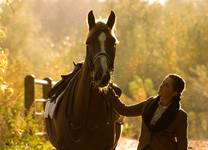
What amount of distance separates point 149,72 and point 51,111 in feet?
119

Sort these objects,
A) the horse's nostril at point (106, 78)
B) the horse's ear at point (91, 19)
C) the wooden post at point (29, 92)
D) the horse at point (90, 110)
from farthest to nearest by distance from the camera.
→ the wooden post at point (29, 92), the horse's ear at point (91, 19), the horse at point (90, 110), the horse's nostril at point (106, 78)

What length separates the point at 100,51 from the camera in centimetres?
671

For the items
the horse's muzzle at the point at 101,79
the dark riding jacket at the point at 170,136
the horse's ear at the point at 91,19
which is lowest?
the dark riding jacket at the point at 170,136

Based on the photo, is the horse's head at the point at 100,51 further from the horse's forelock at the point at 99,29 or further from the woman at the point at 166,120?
the woman at the point at 166,120

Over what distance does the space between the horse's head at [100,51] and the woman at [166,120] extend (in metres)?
0.60

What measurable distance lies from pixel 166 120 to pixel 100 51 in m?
1.17

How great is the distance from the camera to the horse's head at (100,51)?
256 inches

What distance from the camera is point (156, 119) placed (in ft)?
20.0

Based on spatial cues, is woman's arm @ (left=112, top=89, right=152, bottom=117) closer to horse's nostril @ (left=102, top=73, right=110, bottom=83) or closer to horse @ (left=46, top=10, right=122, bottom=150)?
horse @ (left=46, top=10, right=122, bottom=150)

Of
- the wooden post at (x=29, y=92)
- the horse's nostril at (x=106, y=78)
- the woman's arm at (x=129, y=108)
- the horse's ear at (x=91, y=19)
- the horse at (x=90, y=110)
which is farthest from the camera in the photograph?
the wooden post at (x=29, y=92)

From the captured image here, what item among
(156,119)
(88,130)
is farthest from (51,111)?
(156,119)

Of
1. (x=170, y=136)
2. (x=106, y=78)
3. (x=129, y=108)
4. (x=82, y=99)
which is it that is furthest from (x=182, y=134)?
(x=82, y=99)

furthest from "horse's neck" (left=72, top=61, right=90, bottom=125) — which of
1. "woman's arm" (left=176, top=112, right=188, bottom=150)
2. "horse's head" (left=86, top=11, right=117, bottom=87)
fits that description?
"woman's arm" (left=176, top=112, right=188, bottom=150)

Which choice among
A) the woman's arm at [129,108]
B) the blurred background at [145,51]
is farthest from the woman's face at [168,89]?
the blurred background at [145,51]
